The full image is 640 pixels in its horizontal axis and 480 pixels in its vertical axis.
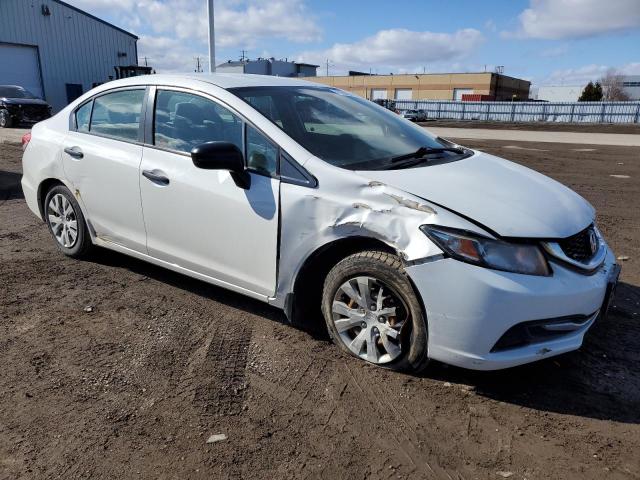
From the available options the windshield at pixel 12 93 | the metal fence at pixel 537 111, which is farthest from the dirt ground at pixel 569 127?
the windshield at pixel 12 93

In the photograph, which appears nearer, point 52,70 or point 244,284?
point 244,284

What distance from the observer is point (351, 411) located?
2818 millimetres

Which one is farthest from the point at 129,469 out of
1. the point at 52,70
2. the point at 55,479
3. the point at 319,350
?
the point at 52,70

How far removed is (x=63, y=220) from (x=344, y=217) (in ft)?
10.1

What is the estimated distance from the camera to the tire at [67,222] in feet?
15.4

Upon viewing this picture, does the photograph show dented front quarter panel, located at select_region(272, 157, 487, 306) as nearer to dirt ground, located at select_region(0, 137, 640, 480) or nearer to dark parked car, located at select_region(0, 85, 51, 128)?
dirt ground, located at select_region(0, 137, 640, 480)

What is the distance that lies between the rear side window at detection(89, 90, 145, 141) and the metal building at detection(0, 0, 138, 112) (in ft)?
98.2

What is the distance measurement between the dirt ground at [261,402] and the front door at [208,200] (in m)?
0.46

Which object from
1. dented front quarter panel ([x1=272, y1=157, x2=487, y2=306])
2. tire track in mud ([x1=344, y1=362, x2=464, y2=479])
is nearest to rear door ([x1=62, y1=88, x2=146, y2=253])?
dented front quarter panel ([x1=272, y1=157, x2=487, y2=306])

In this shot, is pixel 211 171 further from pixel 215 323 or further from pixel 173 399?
pixel 173 399

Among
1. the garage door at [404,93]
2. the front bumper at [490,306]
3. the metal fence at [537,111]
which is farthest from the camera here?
the garage door at [404,93]

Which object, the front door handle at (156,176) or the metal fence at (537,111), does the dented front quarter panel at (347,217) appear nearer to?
the front door handle at (156,176)

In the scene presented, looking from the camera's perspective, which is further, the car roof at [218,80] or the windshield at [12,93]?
the windshield at [12,93]

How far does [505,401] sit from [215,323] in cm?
196
